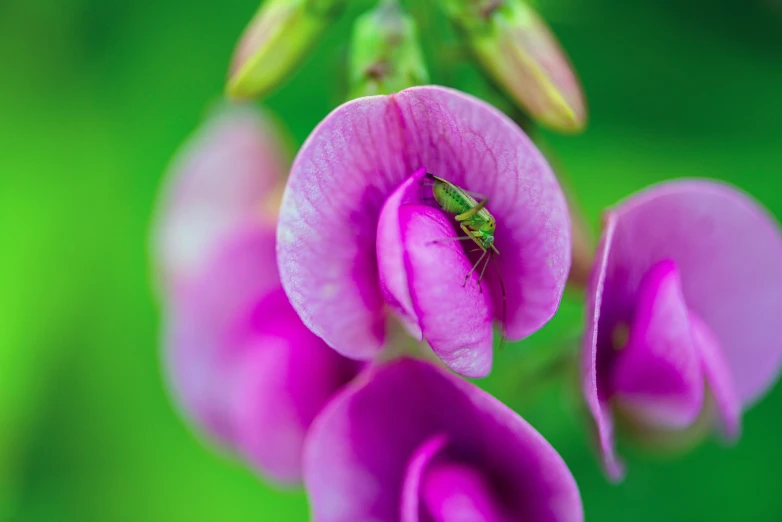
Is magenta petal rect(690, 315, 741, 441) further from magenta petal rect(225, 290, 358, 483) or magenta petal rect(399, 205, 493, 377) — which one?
magenta petal rect(225, 290, 358, 483)

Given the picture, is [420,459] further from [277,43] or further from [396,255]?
[277,43]

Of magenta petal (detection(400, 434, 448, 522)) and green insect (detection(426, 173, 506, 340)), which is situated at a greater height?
green insect (detection(426, 173, 506, 340))

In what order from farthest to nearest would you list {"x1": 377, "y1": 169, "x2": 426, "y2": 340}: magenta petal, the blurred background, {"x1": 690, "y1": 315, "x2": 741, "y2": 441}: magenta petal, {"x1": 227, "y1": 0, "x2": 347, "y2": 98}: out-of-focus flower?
1. the blurred background
2. {"x1": 227, "y1": 0, "x2": 347, "y2": 98}: out-of-focus flower
3. {"x1": 690, "y1": 315, "x2": 741, "y2": 441}: magenta petal
4. {"x1": 377, "y1": 169, "x2": 426, "y2": 340}: magenta petal

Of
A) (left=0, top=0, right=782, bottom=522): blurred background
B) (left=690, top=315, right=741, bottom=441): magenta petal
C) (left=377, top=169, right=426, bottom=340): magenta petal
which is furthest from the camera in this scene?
(left=0, top=0, right=782, bottom=522): blurred background

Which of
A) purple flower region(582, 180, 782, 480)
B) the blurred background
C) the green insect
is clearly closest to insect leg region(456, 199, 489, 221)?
the green insect

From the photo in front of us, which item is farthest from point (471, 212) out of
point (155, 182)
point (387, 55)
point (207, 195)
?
point (155, 182)

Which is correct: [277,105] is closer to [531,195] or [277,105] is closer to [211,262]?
[211,262]
